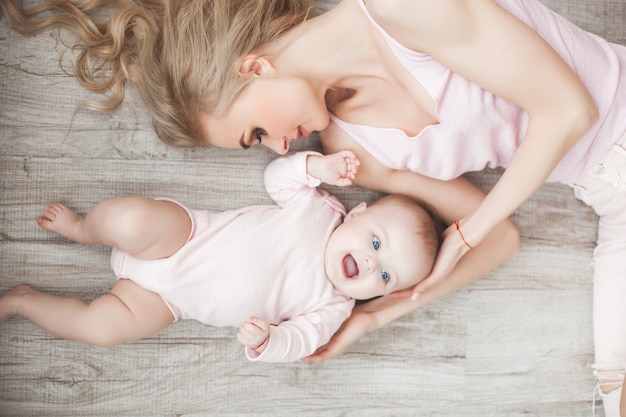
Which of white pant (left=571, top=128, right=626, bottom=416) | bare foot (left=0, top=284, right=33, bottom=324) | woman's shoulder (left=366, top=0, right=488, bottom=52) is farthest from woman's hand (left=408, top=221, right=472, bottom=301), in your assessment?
bare foot (left=0, top=284, right=33, bottom=324)

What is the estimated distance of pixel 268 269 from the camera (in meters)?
1.52

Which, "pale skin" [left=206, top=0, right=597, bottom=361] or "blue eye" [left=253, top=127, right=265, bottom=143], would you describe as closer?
"pale skin" [left=206, top=0, right=597, bottom=361]

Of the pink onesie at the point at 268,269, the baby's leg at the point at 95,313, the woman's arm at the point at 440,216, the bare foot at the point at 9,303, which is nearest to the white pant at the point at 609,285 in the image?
the woman's arm at the point at 440,216

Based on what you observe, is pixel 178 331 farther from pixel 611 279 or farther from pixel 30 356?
pixel 611 279

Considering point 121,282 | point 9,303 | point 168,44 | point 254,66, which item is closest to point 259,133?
point 254,66

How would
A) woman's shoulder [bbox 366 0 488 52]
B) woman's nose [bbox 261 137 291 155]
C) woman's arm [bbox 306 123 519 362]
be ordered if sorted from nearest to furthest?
woman's shoulder [bbox 366 0 488 52] < woman's nose [bbox 261 137 291 155] < woman's arm [bbox 306 123 519 362]

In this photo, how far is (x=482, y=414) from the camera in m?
1.83

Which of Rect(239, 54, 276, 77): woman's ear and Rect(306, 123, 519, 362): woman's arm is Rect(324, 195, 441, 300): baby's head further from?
Rect(239, 54, 276, 77): woman's ear

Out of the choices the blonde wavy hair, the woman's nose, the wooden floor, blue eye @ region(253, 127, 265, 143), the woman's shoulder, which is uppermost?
the woman's shoulder

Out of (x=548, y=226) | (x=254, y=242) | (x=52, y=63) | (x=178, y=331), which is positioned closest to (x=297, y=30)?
(x=254, y=242)

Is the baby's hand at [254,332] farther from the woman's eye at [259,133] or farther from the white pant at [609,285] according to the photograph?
the white pant at [609,285]

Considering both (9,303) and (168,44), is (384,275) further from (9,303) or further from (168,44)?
(9,303)

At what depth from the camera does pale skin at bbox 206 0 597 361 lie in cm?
120

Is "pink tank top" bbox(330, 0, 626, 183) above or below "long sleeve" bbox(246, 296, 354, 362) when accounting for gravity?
above
